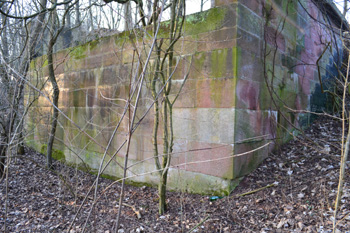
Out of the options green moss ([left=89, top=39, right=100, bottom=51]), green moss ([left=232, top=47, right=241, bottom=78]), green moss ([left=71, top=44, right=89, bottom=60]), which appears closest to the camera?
green moss ([left=232, top=47, right=241, bottom=78])

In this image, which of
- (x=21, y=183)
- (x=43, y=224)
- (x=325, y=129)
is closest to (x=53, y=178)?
(x=21, y=183)

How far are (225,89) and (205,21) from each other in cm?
94

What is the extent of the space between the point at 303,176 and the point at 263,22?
6.82ft

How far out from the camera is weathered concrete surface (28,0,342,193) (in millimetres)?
3268

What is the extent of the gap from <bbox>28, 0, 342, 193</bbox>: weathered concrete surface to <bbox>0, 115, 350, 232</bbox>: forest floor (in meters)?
0.25

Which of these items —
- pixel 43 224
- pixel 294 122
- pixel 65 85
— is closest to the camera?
pixel 43 224

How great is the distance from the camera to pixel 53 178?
468 cm

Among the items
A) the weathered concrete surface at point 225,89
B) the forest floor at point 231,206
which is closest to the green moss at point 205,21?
the weathered concrete surface at point 225,89

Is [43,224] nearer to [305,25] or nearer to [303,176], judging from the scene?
[303,176]

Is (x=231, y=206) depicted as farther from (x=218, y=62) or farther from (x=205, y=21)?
(x=205, y=21)

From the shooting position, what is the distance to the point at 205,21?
3504mm

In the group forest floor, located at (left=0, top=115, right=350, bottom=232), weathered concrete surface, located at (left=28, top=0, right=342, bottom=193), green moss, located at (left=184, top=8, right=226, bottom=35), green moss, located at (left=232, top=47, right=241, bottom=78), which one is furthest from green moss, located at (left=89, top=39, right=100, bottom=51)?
green moss, located at (left=232, top=47, right=241, bottom=78)

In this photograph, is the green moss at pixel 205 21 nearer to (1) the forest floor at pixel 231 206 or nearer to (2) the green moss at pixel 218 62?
(2) the green moss at pixel 218 62

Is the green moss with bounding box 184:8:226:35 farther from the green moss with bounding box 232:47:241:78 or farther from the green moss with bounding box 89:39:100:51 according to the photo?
the green moss with bounding box 89:39:100:51
